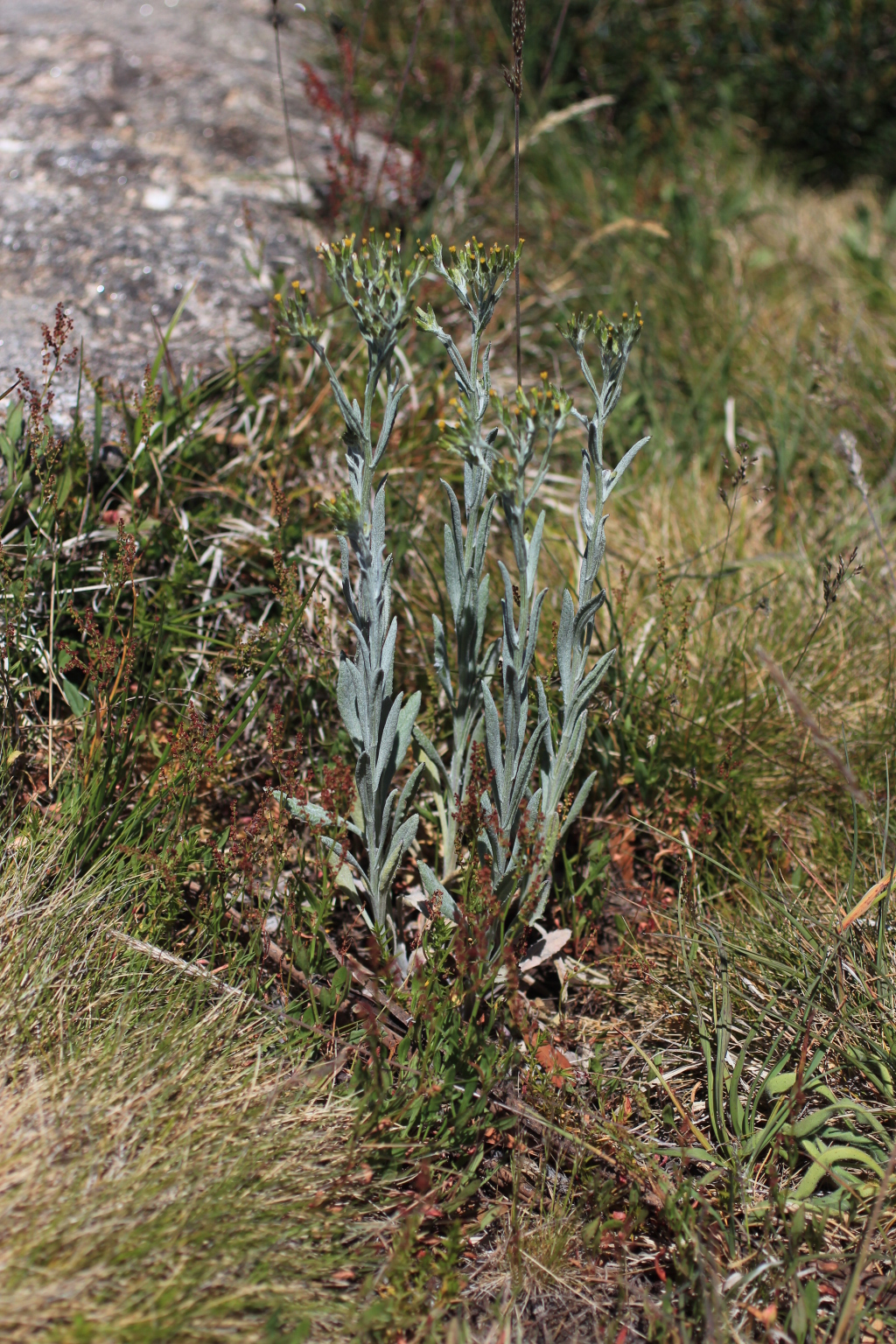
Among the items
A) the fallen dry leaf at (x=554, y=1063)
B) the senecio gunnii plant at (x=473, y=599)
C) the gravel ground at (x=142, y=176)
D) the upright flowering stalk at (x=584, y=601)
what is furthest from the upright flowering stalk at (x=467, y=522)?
the gravel ground at (x=142, y=176)

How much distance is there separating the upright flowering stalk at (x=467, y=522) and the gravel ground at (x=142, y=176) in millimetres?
1320

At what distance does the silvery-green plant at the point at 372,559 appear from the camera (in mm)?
1662

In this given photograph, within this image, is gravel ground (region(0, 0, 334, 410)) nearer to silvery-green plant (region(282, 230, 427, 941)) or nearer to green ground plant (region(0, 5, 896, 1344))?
green ground plant (region(0, 5, 896, 1344))

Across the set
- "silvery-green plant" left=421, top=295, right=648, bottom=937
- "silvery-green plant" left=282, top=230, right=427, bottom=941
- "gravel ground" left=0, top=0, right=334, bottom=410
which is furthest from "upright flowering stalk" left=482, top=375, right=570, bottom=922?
"gravel ground" left=0, top=0, right=334, bottom=410

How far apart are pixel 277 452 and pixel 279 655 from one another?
749 millimetres

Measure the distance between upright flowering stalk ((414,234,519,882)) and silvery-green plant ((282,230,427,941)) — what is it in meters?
0.07

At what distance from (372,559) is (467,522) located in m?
0.18

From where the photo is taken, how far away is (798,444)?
331cm

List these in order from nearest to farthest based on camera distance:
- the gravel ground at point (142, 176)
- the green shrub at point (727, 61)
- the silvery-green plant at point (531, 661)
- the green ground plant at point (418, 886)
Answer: the green ground plant at point (418, 886) → the silvery-green plant at point (531, 661) → the gravel ground at point (142, 176) → the green shrub at point (727, 61)

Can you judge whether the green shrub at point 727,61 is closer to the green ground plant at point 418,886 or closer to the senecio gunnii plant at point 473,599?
the green ground plant at point 418,886

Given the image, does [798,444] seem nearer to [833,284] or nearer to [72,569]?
[833,284]

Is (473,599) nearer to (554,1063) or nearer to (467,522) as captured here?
(467,522)

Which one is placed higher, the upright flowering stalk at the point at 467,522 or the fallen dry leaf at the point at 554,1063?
the upright flowering stalk at the point at 467,522

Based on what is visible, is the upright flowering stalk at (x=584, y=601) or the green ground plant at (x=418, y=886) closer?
the green ground plant at (x=418, y=886)
